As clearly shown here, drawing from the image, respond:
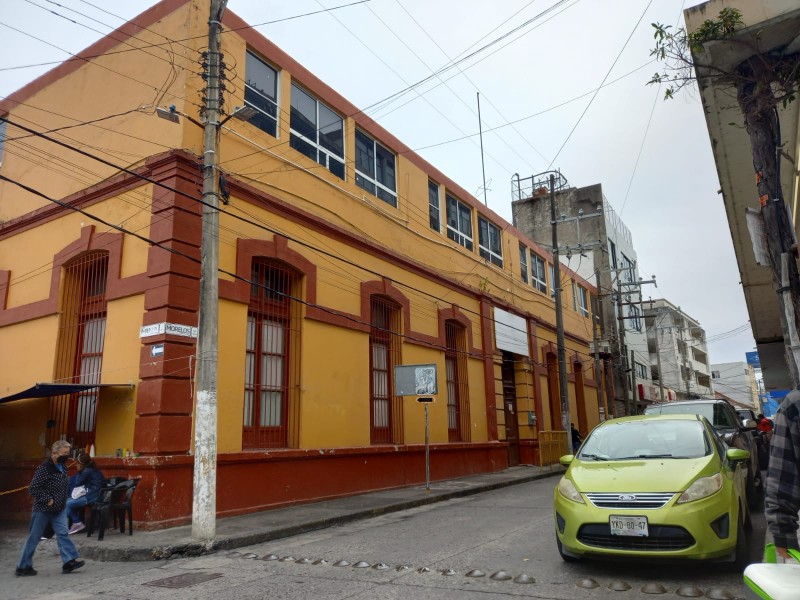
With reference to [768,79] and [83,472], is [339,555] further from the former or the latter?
[768,79]

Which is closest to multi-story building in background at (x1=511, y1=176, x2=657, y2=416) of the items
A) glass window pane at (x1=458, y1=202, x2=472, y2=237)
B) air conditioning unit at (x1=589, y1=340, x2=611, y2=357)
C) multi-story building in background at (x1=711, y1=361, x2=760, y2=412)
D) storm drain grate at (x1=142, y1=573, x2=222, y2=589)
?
air conditioning unit at (x1=589, y1=340, x2=611, y2=357)

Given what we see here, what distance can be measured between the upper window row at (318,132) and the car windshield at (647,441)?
9199 mm

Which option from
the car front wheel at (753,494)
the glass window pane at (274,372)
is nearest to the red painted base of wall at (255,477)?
the glass window pane at (274,372)

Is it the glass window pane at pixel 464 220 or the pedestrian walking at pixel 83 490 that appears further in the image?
the glass window pane at pixel 464 220

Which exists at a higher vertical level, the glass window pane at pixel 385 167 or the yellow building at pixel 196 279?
the glass window pane at pixel 385 167

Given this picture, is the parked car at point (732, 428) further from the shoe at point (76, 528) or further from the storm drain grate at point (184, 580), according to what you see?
the shoe at point (76, 528)

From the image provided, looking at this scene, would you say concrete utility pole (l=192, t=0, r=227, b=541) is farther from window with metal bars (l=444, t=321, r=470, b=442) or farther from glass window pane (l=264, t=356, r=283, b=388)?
window with metal bars (l=444, t=321, r=470, b=442)

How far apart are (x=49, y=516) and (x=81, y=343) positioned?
16.8 feet

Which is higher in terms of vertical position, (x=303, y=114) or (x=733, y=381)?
(x=303, y=114)

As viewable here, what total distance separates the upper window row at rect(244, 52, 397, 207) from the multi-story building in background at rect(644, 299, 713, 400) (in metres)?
37.0

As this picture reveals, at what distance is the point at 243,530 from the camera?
884 cm

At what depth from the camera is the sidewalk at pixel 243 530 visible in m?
7.88

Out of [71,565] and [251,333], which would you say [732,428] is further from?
[71,565]

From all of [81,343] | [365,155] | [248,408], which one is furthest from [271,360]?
[365,155]
